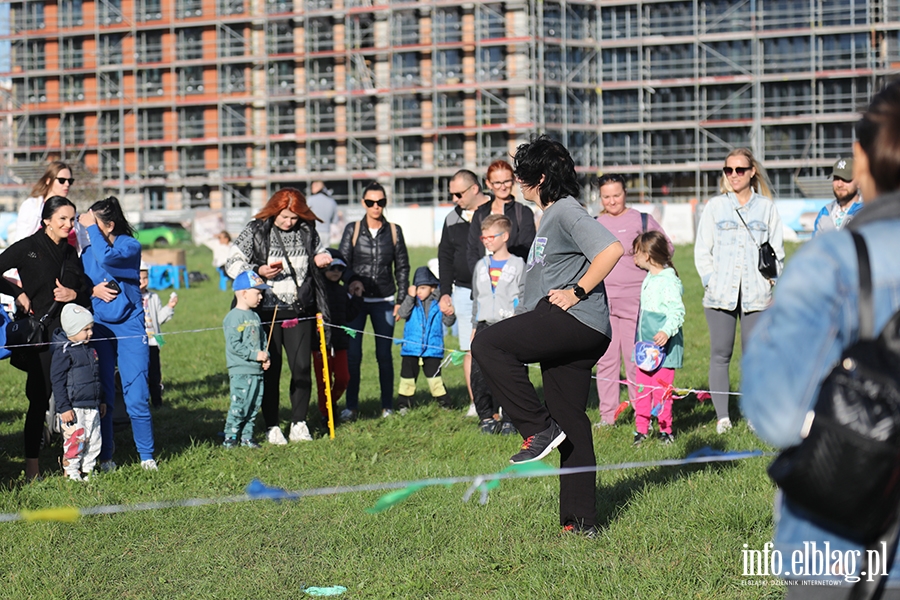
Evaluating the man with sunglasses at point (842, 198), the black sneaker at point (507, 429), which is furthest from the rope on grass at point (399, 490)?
the man with sunglasses at point (842, 198)

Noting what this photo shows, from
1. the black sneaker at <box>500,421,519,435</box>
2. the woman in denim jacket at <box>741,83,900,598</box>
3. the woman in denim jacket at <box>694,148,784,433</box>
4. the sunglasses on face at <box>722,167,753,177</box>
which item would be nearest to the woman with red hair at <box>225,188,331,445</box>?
the black sneaker at <box>500,421,519,435</box>

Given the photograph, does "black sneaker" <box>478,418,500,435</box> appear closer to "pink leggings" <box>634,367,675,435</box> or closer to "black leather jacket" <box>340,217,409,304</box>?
"pink leggings" <box>634,367,675,435</box>

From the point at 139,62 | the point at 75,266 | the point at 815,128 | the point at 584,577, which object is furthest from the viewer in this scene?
the point at 139,62

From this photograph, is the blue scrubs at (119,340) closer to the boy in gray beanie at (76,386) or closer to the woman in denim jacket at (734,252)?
the boy in gray beanie at (76,386)

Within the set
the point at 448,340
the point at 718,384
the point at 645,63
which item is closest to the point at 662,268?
the point at 718,384

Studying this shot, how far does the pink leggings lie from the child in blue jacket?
250cm

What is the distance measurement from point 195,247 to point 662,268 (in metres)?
44.2

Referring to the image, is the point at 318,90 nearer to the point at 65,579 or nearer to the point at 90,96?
the point at 90,96

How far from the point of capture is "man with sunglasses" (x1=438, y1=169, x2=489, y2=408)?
30.6 feet

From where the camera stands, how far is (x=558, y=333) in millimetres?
5082

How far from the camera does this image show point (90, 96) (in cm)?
7012

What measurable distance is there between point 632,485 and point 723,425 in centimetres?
214

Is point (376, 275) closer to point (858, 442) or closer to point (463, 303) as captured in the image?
point (463, 303)

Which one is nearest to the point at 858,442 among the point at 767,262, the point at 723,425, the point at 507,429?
the point at 767,262
